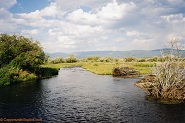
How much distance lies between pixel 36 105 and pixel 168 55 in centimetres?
2912

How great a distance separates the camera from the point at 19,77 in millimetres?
80312

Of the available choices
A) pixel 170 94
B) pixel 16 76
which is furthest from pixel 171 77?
pixel 16 76

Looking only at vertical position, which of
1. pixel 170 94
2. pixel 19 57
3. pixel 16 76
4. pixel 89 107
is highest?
pixel 19 57

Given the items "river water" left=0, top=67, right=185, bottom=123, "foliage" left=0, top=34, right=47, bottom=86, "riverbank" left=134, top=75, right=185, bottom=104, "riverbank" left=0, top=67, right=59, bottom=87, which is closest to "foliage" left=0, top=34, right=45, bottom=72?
"foliage" left=0, top=34, right=47, bottom=86

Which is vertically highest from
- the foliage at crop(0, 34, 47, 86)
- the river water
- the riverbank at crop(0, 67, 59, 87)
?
the foliage at crop(0, 34, 47, 86)

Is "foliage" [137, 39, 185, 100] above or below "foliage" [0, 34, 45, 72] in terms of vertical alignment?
below

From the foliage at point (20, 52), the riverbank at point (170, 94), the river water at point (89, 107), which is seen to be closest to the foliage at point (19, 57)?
the foliage at point (20, 52)

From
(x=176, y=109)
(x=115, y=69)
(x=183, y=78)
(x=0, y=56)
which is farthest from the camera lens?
(x=115, y=69)

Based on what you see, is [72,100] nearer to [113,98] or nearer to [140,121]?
[113,98]

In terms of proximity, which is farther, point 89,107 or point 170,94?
point 170,94

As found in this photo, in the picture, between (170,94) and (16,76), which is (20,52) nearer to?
(16,76)

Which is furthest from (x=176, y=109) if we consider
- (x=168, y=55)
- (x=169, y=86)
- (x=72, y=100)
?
(x=72, y=100)

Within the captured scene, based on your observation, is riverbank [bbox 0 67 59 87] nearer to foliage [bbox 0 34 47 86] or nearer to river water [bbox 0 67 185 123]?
foliage [bbox 0 34 47 86]

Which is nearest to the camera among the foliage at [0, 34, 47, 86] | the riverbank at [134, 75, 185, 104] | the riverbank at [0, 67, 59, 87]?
the riverbank at [134, 75, 185, 104]
